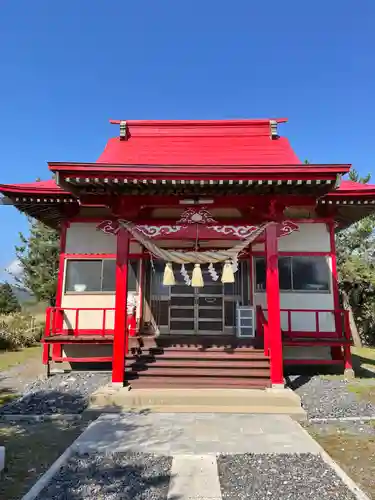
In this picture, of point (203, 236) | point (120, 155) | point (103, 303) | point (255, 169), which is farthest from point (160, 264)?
point (255, 169)

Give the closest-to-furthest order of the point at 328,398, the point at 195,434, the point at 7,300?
the point at 195,434
the point at 328,398
the point at 7,300

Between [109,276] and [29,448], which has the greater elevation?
[109,276]

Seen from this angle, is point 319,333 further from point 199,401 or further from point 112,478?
point 112,478

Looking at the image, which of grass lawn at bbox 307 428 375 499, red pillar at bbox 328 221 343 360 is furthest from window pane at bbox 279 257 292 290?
grass lawn at bbox 307 428 375 499

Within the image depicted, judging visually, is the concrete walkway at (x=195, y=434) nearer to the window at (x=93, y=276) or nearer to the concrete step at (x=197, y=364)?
the concrete step at (x=197, y=364)

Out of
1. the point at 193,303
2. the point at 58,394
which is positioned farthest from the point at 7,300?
the point at 58,394

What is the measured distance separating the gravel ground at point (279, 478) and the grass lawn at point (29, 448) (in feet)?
7.33

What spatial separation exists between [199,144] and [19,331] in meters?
11.8

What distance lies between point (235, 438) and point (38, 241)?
16.5m

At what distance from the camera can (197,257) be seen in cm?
731

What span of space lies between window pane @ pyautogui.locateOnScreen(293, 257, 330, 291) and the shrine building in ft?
0.09

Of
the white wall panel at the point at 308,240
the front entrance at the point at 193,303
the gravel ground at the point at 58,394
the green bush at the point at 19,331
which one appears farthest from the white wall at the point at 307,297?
the green bush at the point at 19,331

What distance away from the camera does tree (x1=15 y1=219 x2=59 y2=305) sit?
1825cm

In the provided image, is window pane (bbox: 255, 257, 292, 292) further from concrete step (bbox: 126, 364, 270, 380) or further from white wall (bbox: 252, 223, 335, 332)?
concrete step (bbox: 126, 364, 270, 380)
